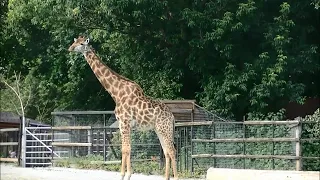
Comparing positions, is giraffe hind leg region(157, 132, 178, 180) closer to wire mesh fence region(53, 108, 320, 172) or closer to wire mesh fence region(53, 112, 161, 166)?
wire mesh fence region(53, 108, 320, 172)

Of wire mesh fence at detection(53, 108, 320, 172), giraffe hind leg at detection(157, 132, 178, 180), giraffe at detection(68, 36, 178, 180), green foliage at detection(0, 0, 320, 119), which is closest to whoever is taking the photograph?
giraffe hind leg at detection(157, 132, 178, 180)

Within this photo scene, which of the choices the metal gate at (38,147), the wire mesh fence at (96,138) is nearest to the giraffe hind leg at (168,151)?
the wire mesh fence at (96,138)

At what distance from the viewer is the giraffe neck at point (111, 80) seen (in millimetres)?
12438

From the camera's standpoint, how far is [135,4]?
18.8 meters

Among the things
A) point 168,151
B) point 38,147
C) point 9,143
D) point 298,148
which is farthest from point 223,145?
point 9,143

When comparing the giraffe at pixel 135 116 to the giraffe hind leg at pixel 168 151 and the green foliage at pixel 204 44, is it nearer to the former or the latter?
the giraffe hind leg at pixel 168 151

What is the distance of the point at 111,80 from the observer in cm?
1258

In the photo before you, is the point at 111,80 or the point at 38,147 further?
the point at 38,147

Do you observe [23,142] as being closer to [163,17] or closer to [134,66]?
[134,66]

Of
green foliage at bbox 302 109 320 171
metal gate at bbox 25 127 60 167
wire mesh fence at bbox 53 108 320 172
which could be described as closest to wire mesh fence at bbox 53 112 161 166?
wire mesh fence at bbox 53 108 320 172

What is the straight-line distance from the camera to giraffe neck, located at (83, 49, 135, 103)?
1244cm

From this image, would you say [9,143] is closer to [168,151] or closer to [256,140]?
[256,140]

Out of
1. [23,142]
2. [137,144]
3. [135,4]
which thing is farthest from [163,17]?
[23,142]

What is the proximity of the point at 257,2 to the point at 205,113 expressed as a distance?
434 centimetres
